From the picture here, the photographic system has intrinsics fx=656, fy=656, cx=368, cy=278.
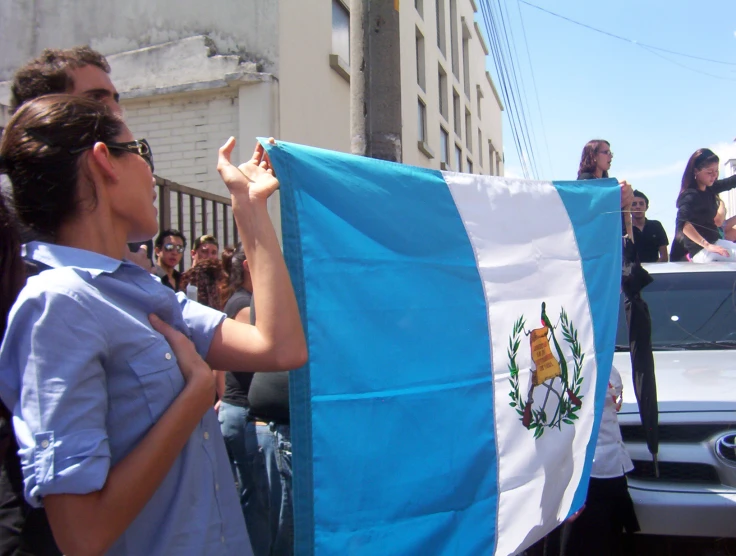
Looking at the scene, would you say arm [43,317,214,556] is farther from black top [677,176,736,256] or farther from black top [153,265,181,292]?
black top [677,176,736,256]

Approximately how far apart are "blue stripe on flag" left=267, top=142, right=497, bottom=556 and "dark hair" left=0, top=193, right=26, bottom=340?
31.0 inches

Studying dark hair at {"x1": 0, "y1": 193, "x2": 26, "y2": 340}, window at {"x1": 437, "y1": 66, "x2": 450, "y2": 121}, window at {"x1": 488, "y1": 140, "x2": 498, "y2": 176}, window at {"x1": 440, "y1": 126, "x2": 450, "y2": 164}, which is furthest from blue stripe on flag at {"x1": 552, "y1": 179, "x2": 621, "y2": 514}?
window at {"x1": 488, "y1": 140, "x2": 498, "y2": 176}

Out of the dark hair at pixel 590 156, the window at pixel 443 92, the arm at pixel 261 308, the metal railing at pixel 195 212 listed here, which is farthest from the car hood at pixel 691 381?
the window at pixel 443 92

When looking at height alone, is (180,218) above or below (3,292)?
above

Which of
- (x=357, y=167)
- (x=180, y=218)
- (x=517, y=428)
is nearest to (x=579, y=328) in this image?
(x=517, y=428)

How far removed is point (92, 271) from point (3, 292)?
0.63 feet

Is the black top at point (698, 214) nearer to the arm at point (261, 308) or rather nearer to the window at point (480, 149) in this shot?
the arm at point (261, 308)

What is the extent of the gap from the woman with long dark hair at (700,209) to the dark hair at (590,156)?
1.81m

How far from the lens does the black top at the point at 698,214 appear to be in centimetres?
545

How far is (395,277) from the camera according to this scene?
7.17 feet

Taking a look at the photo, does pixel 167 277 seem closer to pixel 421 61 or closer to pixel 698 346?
pixel 698 346

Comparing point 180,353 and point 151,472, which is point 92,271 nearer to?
point 180,353

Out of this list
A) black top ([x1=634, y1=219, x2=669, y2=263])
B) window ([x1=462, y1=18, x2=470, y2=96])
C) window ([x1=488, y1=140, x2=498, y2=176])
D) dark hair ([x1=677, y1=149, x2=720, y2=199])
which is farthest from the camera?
window ([x1=488, y1=140, x2=498, y2=176])

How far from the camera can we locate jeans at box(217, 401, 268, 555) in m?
3.74
